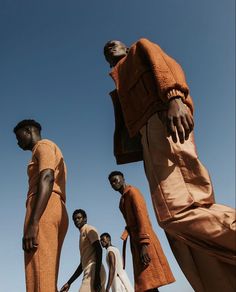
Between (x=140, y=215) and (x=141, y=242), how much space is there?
0.40 m

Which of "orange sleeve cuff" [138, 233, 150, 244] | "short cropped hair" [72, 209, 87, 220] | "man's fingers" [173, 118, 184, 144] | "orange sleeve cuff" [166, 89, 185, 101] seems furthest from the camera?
"short cropped hair" [72, 209, 87, 220]

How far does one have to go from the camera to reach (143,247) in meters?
4.31

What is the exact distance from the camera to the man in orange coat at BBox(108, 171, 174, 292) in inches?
164

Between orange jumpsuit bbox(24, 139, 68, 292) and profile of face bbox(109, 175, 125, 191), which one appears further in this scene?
profile of face bbox(109, 175, 125, 191)

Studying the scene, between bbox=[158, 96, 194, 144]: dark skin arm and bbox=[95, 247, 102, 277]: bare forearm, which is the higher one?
bbox=[158, 96, 194, 144]: dark skin arm

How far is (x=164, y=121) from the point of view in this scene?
8.19 feet

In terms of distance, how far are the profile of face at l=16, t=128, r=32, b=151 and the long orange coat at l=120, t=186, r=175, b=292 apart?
A: 1.77 meters

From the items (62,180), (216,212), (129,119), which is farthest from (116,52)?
(216,212)

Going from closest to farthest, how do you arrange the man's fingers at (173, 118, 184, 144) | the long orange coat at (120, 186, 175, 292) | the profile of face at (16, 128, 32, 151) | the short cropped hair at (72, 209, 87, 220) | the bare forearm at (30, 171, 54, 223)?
the man's fingers at (173, 118, 184, 144)
the bare forearm at (30, 171, 54, 223)
the profile of face at (16, 128, 32, 151)
the long orange coat at (120, 186, 175, 292)
the short cropped hair at (72, 209, 87, 220)

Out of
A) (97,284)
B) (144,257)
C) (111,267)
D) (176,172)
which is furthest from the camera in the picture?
(111,267)

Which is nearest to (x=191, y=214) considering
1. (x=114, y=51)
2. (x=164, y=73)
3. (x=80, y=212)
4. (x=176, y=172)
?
(x=176, y=172)

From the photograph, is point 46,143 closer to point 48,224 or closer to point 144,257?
point 48,224

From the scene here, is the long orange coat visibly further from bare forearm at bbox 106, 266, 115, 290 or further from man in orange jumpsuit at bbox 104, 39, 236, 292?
bare forearm at bbox 106, 266, 115, 290

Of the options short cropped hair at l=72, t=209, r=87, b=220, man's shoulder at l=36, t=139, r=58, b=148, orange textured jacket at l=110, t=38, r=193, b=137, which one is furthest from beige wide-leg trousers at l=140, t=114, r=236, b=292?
short cropped hair at l=72, t=209, r=87, b=220
